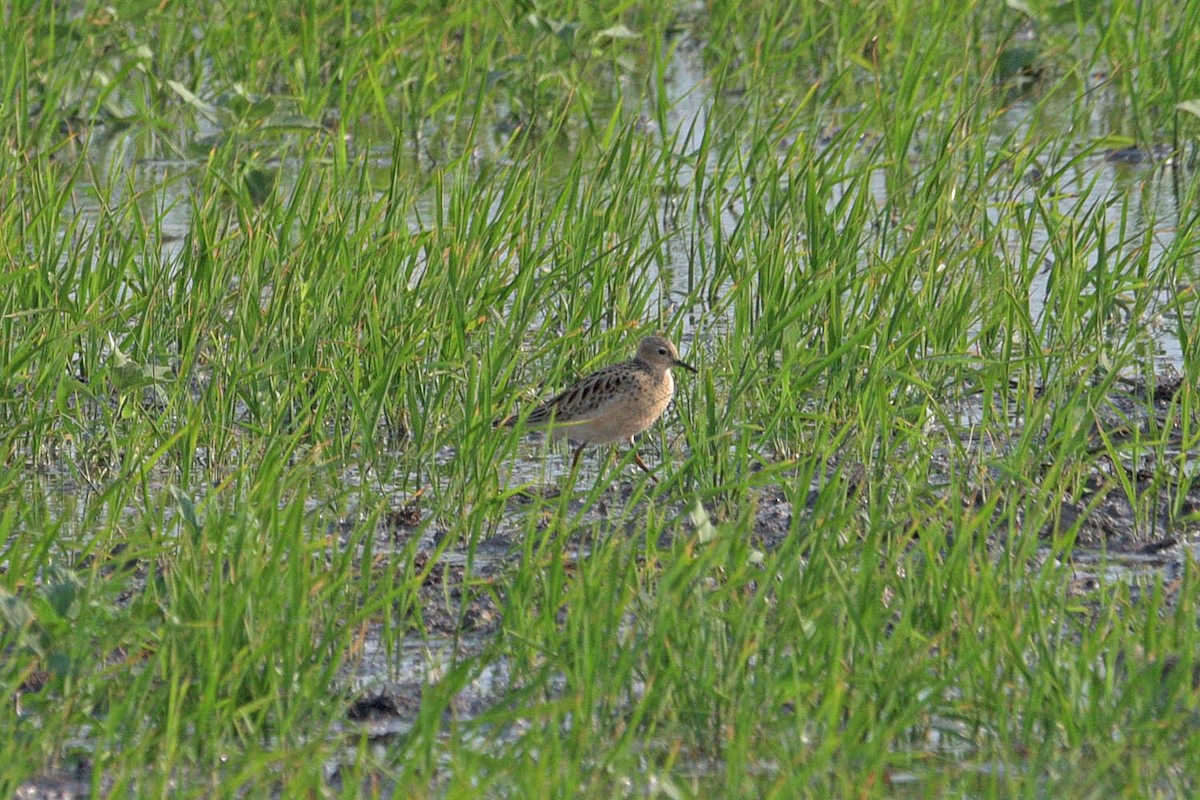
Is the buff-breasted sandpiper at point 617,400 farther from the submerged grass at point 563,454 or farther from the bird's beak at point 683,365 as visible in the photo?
the submerged grass at point 563,454

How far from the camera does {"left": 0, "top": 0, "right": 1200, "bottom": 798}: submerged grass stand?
4.36 meters

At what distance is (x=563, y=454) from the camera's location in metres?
7.19

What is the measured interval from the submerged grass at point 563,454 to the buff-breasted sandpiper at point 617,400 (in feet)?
0.43

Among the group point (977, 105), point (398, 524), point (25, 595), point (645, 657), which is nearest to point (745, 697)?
point (645, 657)

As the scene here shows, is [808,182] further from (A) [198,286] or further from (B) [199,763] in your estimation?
(B) [199,763]

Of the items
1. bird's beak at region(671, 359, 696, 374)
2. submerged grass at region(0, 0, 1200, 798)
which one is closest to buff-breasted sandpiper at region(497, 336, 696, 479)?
bird's beak at region(671, 359, 696, 374)

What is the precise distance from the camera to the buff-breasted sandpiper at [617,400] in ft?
21.7

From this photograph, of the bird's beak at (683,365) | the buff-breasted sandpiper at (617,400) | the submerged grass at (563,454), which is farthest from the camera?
the bird's beak at (683,365)

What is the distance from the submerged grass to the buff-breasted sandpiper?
0.13 metres

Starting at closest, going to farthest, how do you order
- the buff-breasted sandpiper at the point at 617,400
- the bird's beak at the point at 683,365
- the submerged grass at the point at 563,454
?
1. the submerged grass at the point at 563,454
2. the buff-breasted sandpiper at the point at 617,400
3. the bird's beak at the point at 683,365

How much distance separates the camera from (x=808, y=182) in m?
7.50

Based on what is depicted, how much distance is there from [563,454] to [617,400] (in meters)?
0.65

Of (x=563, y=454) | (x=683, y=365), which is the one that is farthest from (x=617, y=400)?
(x=563, y=454)

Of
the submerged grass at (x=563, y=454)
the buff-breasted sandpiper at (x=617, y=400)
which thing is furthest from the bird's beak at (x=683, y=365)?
the submerged grass at (x=563, y=454)
